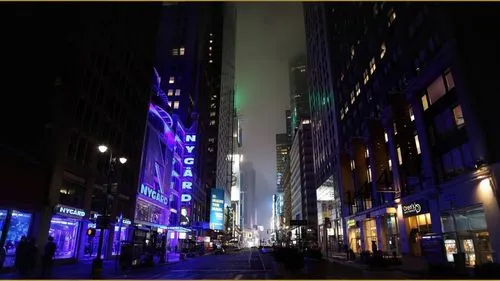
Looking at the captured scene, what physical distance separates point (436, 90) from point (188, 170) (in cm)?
5768

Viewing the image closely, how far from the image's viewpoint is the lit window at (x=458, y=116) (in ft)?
88.3

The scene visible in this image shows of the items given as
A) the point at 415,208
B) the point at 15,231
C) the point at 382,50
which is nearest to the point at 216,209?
the point at 382,50

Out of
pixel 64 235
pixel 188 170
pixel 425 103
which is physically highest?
pixel 188 170

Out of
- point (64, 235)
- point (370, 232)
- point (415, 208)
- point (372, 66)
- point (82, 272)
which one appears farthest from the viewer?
point (372, 66)

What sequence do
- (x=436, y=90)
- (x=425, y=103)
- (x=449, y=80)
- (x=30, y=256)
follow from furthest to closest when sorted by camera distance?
(x=425, y=103) → (x=436, y=90) → (x=449, y=80) → (x=30, y=256)

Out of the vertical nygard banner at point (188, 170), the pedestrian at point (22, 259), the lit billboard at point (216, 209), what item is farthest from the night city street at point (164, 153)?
the lit billboard at point (216, 209)

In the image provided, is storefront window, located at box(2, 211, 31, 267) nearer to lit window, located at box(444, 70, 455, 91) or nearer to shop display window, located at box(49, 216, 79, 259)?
shop display window, located at box(49, 216, 79, 259)

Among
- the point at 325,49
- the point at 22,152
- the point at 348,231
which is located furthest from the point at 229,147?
the point at 22,152

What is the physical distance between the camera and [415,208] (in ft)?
109

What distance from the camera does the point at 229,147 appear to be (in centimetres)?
19862

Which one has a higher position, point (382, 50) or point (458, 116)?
point (382, 50)

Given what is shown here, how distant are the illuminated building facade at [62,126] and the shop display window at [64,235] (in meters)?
0.09

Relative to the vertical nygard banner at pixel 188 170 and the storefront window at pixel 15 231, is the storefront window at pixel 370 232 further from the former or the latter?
the vertical nygard banner at pixel 188 170

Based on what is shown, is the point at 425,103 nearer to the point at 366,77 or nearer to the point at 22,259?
the point at 366,77
